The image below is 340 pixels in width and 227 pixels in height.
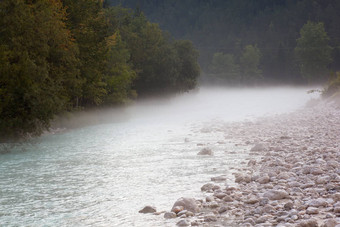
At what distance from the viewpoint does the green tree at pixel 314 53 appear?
4771 inches

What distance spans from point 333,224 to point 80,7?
1162 inches

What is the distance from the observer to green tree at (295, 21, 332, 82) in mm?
121188

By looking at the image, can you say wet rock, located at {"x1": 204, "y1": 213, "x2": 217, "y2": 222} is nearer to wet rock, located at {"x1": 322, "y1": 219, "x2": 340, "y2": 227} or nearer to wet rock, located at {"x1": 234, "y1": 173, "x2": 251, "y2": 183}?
wet rock, located at {"x1": 322, "y1": 219, "x2": 340, "y2": 227}

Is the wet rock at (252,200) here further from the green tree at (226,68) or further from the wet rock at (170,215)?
the green tree at (226,68)

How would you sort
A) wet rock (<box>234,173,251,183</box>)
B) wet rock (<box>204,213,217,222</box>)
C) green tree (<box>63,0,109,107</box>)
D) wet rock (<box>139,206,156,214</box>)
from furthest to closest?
green tree (<box>63,0,109,107</box>) → wet rock (<box>234,173,251,183</box>) → wet rock (<box>139,206,156,214</box>) → wet rock (<box>204,213,217,222</box>)

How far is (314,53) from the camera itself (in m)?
122

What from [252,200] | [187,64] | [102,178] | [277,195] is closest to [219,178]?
[252,200]

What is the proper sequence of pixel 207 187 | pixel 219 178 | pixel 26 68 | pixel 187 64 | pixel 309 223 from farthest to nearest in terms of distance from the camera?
pixel 187 64 → pixel 26 68 → pixel 219 178 → pixel 207 187 → pixel 309 223

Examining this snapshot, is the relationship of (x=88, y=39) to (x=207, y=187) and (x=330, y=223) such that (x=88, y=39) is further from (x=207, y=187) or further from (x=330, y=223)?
(x=330, y=223)

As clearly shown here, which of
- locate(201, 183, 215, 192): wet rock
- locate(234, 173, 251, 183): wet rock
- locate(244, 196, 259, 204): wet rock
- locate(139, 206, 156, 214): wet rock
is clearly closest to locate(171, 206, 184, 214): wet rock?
locate(139, 206, 156, 214): wet rock

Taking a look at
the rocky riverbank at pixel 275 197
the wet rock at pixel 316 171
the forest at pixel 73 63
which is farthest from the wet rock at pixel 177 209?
the forest at pixel 73 63

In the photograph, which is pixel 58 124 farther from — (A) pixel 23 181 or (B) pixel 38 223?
(B) pixel 38 223

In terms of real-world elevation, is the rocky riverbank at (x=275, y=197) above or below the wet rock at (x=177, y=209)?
above

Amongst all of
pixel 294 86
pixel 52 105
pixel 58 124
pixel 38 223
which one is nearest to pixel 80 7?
pixel 58 124
